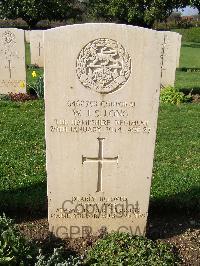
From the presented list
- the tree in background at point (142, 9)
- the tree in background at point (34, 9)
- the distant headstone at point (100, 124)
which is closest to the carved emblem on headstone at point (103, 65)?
the distant headstone at point (100, 124)

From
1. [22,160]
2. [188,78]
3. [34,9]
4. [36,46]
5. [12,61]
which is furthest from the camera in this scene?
[34,9]

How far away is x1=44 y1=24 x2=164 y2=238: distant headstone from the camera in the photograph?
3605 mm

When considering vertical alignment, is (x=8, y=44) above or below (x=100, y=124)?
above

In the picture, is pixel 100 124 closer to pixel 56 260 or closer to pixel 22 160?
pixel 56 260

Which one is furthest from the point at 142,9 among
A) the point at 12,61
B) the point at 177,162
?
the point at 177,162

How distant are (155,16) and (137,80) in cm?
A: 3448

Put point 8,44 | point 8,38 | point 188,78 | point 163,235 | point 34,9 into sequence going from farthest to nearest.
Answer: point 34,9 → point 188,78 → point 8,44 → point 8,38 → point 163,235

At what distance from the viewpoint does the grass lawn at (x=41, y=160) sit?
505 centimetres

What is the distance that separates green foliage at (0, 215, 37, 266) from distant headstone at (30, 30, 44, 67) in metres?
14.6

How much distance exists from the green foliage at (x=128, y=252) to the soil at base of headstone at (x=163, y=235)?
25 centimetres

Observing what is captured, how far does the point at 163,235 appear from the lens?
4.51m

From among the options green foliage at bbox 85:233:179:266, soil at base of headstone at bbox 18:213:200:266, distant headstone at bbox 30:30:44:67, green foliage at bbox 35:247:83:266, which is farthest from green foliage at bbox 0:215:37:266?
distant headstone at bbox 30:30:44:67

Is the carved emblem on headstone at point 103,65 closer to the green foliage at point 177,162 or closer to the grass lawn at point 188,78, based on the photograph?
the green foliage at point 177,162

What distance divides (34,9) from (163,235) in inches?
1479
